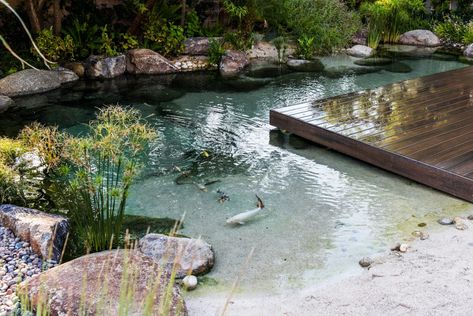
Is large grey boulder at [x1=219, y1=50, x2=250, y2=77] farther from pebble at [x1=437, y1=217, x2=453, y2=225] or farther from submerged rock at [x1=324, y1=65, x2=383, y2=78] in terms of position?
pebble at [x1=437, y1=217, x2=453, y2=225]

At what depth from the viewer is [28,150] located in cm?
463

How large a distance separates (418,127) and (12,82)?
6.35 metres

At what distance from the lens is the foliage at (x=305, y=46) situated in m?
11.1

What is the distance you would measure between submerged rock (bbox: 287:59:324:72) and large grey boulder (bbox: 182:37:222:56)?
1.66 metres

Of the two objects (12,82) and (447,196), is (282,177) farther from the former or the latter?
(12,82)

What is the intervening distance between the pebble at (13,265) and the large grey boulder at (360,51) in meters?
9.36

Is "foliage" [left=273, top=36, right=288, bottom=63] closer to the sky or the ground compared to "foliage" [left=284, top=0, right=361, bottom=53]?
closer to the ground

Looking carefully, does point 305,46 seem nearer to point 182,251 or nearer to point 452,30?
point 452,30

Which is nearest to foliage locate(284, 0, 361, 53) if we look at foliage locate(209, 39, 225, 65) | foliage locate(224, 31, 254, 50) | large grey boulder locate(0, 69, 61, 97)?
foliage locate(224, 31, 254, 50)

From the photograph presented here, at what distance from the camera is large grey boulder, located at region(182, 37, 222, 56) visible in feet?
35.5

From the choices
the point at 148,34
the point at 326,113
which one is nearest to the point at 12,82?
the point at 148,34

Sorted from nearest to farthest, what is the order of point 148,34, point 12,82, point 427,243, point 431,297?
point 431,297 → point 427,243 → point 12,82 → point 148,34

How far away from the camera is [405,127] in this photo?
233 inches

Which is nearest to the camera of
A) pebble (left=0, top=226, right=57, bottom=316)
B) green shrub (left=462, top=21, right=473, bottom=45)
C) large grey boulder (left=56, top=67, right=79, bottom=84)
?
pebble (left=0, top=226, right=57, bottom=316)
